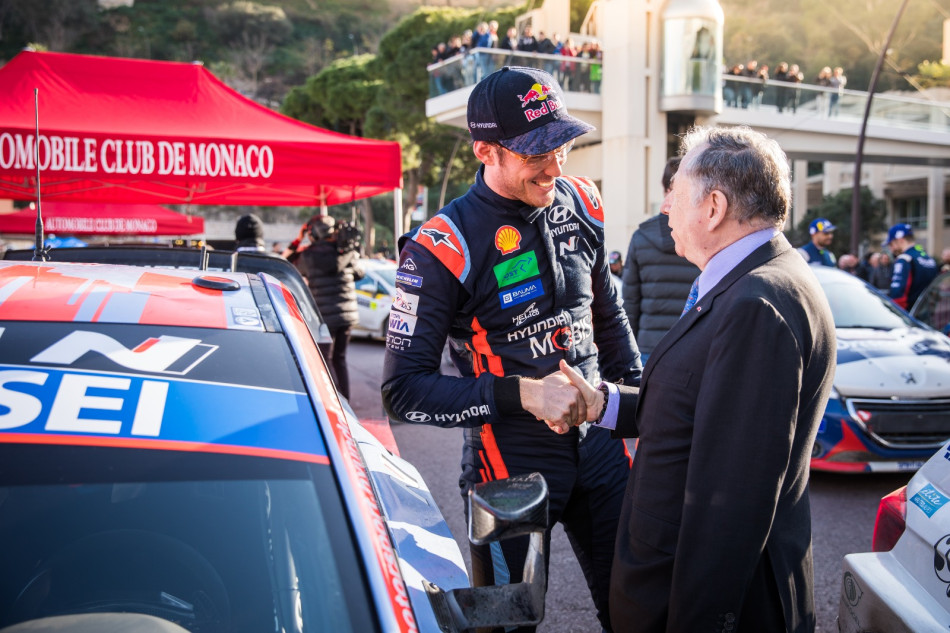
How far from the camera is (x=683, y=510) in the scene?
1.75m

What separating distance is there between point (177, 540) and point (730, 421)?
1.07m

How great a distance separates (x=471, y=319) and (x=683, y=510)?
2.80 ft

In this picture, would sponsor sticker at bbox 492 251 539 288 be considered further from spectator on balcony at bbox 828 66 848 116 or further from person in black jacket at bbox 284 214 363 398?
spectator on balcony at bbox 828 66 848 116

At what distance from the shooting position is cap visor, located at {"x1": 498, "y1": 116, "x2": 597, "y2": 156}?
7.41 feet

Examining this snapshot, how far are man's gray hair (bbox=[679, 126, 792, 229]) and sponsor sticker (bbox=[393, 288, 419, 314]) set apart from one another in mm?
781

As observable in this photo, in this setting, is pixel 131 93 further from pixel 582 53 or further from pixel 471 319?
pixel 582 53

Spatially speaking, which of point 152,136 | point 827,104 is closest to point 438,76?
point 827,104

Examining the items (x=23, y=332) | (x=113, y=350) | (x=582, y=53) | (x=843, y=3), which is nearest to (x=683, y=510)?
(x=113, y=350)

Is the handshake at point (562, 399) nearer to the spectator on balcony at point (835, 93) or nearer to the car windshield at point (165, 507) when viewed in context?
→ the car windshield at point (165, 507)

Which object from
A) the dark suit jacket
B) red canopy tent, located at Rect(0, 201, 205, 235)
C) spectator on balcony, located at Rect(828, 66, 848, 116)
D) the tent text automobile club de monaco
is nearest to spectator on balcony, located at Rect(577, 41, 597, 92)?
spectator on balcony, located at Rect(828, 66, 848, 116)

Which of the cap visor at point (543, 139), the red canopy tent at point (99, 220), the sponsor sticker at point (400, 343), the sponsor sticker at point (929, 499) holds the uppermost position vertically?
the cap visor at point (543, 139)

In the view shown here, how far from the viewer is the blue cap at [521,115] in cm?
227

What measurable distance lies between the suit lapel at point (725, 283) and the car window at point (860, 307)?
4727mm

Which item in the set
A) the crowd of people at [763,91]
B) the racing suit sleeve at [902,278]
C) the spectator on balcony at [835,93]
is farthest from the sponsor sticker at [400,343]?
the spectator on balcony at [835,93]
